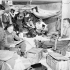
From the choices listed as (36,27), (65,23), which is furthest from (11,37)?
(65,23)

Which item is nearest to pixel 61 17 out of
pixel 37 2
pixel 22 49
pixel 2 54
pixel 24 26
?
pixel 37 2

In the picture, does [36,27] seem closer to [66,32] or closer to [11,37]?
[11,37]

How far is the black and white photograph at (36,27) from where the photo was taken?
2006 mm

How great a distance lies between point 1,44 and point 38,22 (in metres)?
0.77

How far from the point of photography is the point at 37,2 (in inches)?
84.1

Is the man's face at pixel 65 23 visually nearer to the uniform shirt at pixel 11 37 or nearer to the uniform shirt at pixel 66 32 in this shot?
the uniform shirt at pixel 66 32

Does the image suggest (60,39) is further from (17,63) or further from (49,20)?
(17,63)

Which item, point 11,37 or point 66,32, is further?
point 66,32

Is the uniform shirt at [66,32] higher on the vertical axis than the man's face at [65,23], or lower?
lower

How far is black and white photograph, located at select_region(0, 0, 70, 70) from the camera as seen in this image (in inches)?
79.0

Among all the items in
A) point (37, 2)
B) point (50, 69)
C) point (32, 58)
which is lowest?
point (50, 69)

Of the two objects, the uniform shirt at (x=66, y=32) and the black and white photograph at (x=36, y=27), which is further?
the uniform shirt at (x=66, y=32)

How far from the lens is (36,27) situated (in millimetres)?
2168

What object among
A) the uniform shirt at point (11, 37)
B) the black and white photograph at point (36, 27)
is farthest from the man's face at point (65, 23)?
the uniform shirt at point (11, 37)
